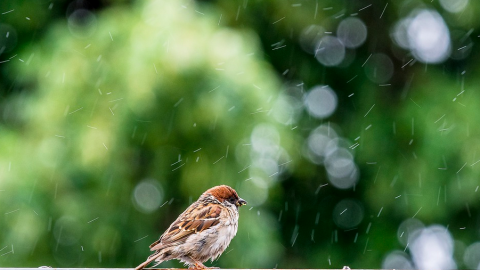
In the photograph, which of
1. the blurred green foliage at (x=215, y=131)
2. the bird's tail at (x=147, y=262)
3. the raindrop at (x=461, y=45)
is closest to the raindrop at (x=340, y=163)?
the blurred green foliage at (x=215, y=131)

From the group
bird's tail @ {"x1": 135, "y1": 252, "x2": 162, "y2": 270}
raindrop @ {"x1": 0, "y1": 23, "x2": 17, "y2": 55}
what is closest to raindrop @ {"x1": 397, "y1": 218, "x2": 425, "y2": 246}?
bird's tail @ {"x1": 135, "y1": 252, "x2": 162, "y2": 270}

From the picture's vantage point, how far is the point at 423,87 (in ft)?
25.7

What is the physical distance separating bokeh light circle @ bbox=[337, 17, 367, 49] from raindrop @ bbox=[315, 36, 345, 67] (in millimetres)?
103

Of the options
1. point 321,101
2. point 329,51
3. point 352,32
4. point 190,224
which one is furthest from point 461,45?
point 190,224

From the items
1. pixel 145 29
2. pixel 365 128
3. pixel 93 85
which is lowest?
pixel 365 128

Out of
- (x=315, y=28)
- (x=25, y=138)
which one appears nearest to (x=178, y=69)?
(x=25, y=138)

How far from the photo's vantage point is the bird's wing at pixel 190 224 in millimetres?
4379

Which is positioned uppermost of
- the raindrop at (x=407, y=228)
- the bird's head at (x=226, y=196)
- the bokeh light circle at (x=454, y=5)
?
the bird's head at (x=226, y=196)

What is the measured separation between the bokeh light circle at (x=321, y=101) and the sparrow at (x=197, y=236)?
3417mm

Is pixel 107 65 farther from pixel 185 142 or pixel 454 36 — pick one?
pixel 454 36

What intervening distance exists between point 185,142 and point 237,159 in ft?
1.43

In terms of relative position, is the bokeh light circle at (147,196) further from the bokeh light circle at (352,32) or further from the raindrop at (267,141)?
the bokeh light circle at (352,32)

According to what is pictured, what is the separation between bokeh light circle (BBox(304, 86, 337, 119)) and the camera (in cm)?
A: 803

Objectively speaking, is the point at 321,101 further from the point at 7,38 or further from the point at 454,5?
the point at 7,38
